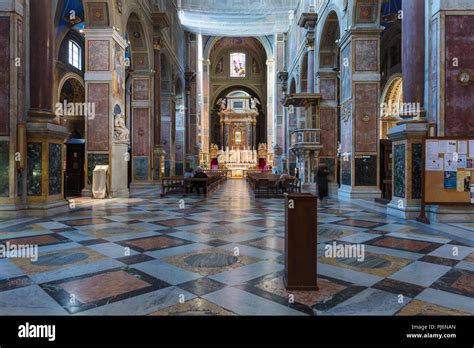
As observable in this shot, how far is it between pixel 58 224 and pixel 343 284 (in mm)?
5377

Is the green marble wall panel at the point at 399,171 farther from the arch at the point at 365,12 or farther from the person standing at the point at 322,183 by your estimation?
the arch at the point at 365,12

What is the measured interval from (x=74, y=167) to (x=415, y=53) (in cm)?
1184

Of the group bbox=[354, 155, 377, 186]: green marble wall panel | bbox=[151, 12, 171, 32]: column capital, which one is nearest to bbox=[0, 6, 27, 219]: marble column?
bbox=[354, 155, 377, 186]: green marble wall panel

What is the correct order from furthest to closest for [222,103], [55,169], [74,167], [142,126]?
1. [222,103]
2. [142,126]
3. [74,167]
4. [55,169]

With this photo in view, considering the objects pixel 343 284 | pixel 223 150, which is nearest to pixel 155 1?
pixel 343 284

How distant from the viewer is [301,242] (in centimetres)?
319

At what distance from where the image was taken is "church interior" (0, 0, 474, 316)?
3078 millimetres

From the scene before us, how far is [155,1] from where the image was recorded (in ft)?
58.4

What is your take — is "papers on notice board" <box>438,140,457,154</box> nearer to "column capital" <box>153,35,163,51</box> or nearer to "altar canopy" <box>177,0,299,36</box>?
"column capital" <box>153,35,163,51</box>

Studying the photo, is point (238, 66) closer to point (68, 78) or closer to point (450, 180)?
point (68, 78)

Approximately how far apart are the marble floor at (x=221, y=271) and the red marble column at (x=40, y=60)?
272 centimetres

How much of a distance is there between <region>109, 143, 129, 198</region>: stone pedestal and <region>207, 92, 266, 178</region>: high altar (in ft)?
85.7

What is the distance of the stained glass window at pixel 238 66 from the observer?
41.4m

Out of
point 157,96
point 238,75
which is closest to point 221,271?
point 157,96
